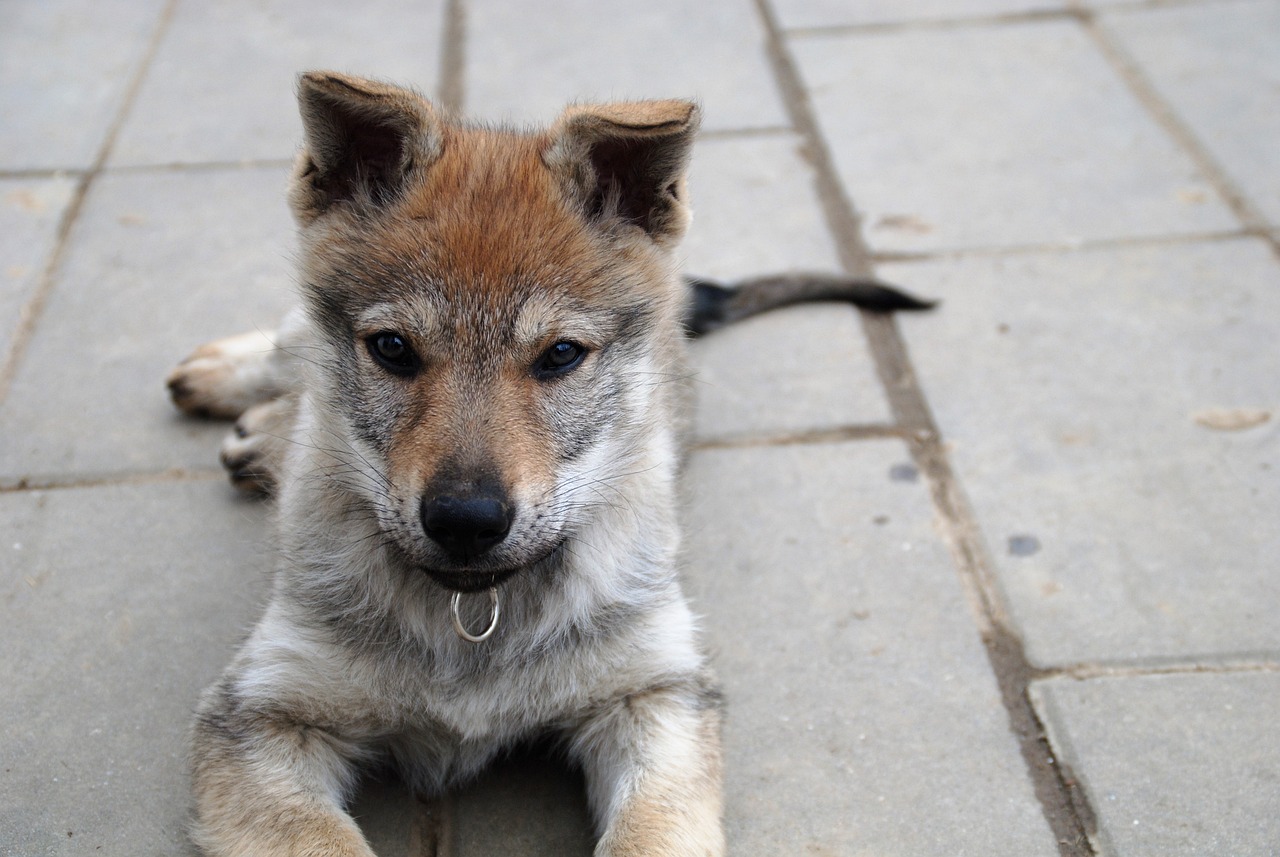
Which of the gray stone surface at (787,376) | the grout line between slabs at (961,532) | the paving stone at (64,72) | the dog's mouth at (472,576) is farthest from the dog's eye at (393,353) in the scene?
the paving stone at (64,72)

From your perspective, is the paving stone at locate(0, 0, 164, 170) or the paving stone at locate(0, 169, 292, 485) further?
the paving stone at locate(0, 0, 164, 170)

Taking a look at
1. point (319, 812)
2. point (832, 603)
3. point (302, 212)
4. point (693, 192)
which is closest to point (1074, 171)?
point (693, 192)

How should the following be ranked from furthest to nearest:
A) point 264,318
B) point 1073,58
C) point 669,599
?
point 1073,58 < point 264,318 < point 669,599

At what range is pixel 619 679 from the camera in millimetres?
2713

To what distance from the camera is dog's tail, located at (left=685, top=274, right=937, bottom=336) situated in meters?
4.21

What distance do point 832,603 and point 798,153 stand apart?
8.11 ft

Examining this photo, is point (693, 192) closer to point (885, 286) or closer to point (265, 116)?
point (885, 286)

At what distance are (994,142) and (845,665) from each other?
9.58 feet

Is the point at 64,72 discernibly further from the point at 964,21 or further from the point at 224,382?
the point at 964,21

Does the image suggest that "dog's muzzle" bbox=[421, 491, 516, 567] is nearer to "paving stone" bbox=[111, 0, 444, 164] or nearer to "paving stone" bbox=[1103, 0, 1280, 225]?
"paving stone" bbox=[111, 0, 444, 164]

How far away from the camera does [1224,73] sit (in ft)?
17.9

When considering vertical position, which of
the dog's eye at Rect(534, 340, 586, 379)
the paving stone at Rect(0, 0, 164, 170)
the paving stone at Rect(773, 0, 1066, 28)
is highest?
the dog's eye at Rect(534, 340, 586, 379)

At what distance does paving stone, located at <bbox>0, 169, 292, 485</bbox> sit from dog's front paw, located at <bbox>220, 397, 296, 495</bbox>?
0.61 ft

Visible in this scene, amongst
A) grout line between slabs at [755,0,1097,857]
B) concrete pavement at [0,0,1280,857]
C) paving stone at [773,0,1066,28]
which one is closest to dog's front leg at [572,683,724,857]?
concrete pavement at [0,0,1280,857]
